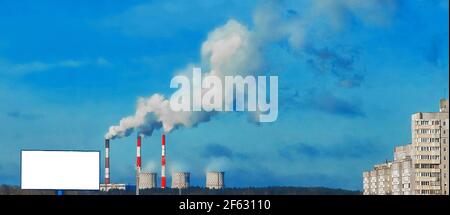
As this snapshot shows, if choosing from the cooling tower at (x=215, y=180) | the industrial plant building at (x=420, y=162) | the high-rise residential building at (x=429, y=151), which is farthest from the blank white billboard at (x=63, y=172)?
the high-rise residential building at (x=429, y=151)

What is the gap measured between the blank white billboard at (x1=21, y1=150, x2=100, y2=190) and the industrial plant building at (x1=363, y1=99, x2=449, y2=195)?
31187 mm

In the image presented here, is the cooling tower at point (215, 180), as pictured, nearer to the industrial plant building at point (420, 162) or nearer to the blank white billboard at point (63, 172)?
the blank white billboard at point (63, 172)

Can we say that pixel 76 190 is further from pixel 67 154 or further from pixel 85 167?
pixel 67 154

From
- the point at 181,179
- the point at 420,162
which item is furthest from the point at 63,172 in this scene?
the point at 420,162

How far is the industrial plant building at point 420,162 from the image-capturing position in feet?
151

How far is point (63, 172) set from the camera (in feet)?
46.9

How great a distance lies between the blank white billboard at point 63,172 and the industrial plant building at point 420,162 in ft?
102

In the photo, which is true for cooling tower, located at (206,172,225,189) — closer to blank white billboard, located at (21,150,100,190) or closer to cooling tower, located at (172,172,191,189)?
cooling tower, located at (172,172,191,189)

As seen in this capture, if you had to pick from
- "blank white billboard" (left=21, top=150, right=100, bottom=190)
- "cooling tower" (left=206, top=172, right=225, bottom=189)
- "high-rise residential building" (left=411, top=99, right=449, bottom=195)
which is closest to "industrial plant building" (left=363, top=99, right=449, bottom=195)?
"high-rise residential building" (left=411, top=99, right=449, bottom=195)

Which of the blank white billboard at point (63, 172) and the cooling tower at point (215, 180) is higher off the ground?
the cooling tower at point (215, 180)

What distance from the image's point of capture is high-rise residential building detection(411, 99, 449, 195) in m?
47.8

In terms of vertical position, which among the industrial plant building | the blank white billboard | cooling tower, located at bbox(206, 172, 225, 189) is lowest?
the blank white billboard
